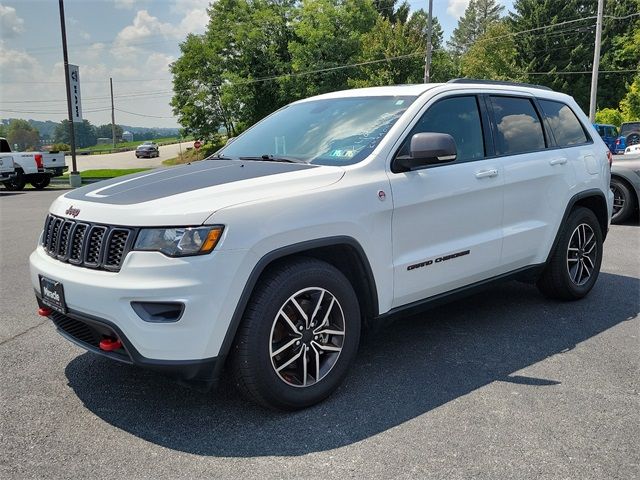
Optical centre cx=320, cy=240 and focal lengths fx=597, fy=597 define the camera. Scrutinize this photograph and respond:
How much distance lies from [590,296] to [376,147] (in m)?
3.11

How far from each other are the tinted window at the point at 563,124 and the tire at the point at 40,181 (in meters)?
20.5

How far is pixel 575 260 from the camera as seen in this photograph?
530cm

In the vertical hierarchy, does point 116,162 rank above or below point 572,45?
below

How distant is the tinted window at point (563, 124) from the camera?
201 inches

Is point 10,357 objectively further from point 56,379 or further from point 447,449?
point 447,449

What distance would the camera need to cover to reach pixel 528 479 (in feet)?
8.80

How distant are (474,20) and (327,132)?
94402 millimetres

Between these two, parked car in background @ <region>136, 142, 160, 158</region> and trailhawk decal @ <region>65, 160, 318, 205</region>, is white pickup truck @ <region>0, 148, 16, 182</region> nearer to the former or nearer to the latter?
trailhawk decal @ <region>65, 160, 318, 205</region>

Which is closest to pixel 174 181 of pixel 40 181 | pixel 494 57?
pixel 40 181

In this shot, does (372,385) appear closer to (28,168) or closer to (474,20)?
(28,168)

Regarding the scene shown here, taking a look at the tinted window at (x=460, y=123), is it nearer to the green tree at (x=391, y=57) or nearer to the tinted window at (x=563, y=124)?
the tinted window at (x=563, y=124)

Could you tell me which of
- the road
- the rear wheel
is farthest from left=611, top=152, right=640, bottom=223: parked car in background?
the road

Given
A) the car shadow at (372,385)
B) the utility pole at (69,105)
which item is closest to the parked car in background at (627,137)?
the utility pole at (69,105)

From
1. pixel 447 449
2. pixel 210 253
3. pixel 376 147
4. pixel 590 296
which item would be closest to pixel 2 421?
pixel 210 253
